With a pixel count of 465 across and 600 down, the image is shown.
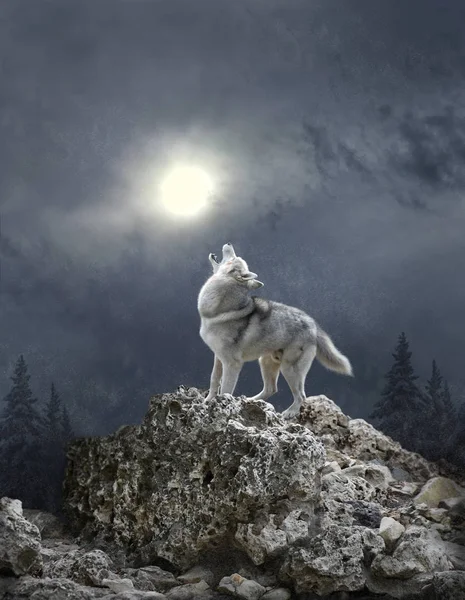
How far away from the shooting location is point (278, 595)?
22.2 ft

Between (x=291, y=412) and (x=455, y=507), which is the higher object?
(x=291, y=412)

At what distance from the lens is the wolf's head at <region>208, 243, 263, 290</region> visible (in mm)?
9211

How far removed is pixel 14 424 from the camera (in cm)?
998

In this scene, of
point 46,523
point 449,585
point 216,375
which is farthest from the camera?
point 216,375

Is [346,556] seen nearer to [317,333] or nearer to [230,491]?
[230,491]

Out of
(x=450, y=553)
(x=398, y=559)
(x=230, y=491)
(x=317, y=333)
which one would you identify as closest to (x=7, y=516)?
(x=230, y=491)

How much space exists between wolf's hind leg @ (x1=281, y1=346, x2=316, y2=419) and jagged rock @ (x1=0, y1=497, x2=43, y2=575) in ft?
13.1

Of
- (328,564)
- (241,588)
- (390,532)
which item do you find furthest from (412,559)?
(241,588)

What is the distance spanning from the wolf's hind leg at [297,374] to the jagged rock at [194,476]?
1723mm

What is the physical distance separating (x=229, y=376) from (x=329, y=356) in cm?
167

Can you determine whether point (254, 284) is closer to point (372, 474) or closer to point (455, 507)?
point (372, 474)

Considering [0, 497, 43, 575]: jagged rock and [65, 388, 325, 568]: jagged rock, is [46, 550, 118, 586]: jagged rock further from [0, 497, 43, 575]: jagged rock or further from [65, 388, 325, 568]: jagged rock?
[65, 388, 325, 568]: jagged rock

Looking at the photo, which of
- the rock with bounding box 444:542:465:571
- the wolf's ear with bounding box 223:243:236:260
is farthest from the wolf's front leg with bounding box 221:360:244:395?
the rock with bounding box 444:542:465:571

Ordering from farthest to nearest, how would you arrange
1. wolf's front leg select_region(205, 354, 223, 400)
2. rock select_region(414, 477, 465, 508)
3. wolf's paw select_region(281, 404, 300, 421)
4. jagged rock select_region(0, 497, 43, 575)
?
1. wolf's paw select_region(281, 404, 300, 421)
2. wolf's front leg select_region(205, 354, 223, 400)
3. rock select_region(414, 477, 465, 508)
4. jagged rock select_region(0, 497, 43, 575)
